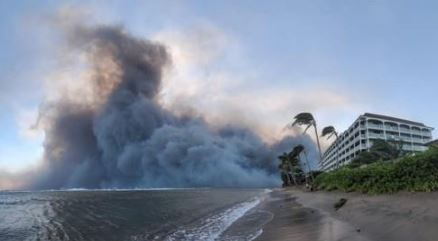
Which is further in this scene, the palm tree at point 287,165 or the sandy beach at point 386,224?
the palm tree at point 287,165

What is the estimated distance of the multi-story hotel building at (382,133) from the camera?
136m

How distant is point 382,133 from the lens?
138m

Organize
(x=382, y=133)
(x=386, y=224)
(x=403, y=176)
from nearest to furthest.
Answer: (x=386, y=224) → (x=403, y=176) → (x=382, y=133)

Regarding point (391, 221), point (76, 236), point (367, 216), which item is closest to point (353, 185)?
point (367, 216)

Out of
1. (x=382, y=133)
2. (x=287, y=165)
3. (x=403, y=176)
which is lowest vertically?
(x=403, y=176)

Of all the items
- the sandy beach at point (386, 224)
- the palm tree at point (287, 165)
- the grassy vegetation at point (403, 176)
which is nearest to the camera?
the sandy beach at point (386, 224)

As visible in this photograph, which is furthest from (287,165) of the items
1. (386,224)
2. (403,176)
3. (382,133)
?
(386,224)

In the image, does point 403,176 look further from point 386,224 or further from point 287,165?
point 287,165

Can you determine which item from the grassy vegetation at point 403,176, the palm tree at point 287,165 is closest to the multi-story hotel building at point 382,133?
the palm tree at point 287,165

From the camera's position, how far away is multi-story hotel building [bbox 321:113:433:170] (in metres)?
136

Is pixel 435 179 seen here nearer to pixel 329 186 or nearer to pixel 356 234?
pixel 356 234

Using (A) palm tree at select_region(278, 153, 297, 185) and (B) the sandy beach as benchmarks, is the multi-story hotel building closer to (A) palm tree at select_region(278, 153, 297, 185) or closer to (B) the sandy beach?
(A) palm tree at select_region(278, 153, 297, 185)

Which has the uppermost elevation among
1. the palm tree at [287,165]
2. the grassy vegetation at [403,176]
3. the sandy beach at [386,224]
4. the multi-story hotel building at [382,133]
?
the multi-story hotel building at [382,133]

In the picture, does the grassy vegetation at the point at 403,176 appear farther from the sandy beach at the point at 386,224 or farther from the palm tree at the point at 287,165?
the palm tree at the point at 287,165
